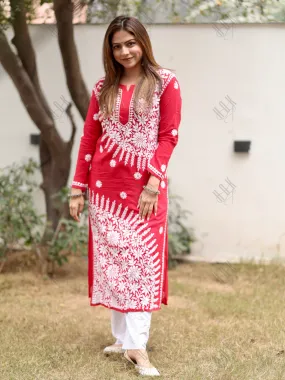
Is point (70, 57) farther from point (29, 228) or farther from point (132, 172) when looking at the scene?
point (132, 172)

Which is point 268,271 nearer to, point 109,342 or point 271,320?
point 271,320

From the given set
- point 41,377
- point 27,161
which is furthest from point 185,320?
point 27,161

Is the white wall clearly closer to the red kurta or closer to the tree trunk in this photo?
the tree trunk

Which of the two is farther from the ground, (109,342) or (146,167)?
(146,167)

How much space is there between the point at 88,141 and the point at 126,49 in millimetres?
495

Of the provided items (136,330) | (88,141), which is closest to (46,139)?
(88,141)

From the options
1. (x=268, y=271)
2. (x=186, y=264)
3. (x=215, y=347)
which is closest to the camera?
(x=215, y=347)

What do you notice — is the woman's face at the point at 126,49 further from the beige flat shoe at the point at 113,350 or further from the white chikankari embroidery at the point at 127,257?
the beige flat shoe at the point at 113,350

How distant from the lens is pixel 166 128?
10.1ft

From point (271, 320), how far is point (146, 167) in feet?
4.57

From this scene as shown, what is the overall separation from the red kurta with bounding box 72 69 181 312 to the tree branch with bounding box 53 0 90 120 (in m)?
1.74

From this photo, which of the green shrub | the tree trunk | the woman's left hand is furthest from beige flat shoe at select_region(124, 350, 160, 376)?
the tree trunk

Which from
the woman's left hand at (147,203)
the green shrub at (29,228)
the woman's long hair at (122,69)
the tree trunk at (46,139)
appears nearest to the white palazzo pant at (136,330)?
the woman's left hand at (147,203)

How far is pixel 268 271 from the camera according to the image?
5051 millimetres
